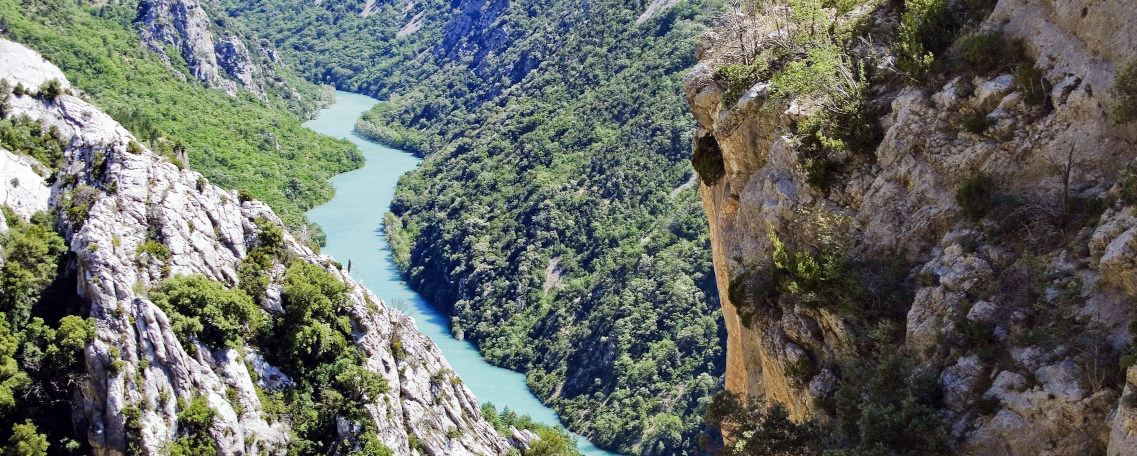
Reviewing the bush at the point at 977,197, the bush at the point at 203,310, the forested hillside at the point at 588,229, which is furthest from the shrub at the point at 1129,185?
the forested hillside at the point at 588,229

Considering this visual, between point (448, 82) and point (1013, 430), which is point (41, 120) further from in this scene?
point (448, 82)

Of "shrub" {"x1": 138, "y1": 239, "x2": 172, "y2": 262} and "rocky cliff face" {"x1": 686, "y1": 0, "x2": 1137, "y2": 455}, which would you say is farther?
"shrub" {"x1": 138, "y1": 239, "x2": 172, "y2": 262}

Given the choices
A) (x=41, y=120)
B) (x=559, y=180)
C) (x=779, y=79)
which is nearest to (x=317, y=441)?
(x=41, y=120)

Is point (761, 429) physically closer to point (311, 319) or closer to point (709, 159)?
point (709, 159)

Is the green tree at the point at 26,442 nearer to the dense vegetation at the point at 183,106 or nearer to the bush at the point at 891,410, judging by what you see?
the bush at the point at 891,410

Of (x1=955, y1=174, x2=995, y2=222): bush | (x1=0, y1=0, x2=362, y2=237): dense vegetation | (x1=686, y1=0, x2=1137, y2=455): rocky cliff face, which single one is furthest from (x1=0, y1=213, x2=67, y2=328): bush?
(x1=0, y1=0, x2=362, y2=237): dense vegetation

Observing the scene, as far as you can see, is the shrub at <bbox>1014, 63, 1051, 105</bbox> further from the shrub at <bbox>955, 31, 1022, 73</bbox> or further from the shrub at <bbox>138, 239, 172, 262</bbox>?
the shrub at <bbox>138, 239, 172, 262</bbox>

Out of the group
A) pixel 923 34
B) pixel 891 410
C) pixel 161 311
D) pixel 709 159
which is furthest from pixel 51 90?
pixel 891 410
